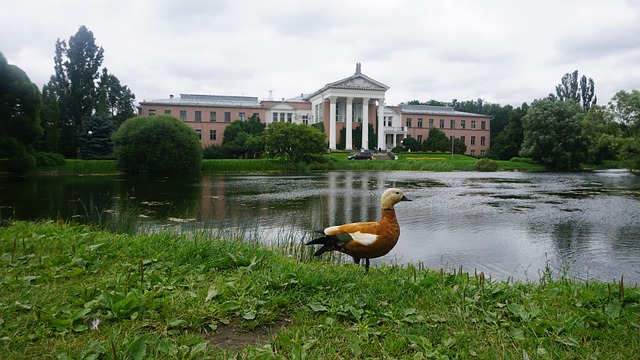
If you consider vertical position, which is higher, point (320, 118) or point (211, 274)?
point (320, 118)

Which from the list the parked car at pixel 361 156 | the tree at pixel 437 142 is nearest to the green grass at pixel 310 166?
the parked car at pixel 361 156

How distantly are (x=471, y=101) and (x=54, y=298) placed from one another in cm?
11111

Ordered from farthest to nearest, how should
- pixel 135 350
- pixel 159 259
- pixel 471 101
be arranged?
pixel 471 101, pixel 159 259, pixel 135 350

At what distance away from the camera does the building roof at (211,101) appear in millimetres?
73250

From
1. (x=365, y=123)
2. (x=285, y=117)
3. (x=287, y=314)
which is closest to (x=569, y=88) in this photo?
(x=365, y=123)

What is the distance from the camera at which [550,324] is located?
346 cm

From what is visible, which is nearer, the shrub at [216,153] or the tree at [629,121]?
the tree at [629,121]

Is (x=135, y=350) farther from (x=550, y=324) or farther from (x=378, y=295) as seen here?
(x=550, y=324)

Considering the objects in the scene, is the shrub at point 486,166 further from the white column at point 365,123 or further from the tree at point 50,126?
the tree at point 50,126

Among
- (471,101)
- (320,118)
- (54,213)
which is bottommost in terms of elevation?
(54,213)

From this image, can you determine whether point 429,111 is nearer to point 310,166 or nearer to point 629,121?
point 310,166

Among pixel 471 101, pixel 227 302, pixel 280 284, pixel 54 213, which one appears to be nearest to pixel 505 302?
pixel 280 284

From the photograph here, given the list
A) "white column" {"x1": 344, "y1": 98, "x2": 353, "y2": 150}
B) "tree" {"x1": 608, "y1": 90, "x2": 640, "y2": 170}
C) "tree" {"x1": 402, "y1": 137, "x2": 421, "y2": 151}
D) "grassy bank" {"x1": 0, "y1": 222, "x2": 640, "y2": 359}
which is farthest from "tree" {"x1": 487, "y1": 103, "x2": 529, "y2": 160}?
"grassy bank" {"x1": 0, "y1": 222, "x2": 640, "y2": 359}

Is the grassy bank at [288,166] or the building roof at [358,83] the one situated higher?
the building roof at [358,83]
